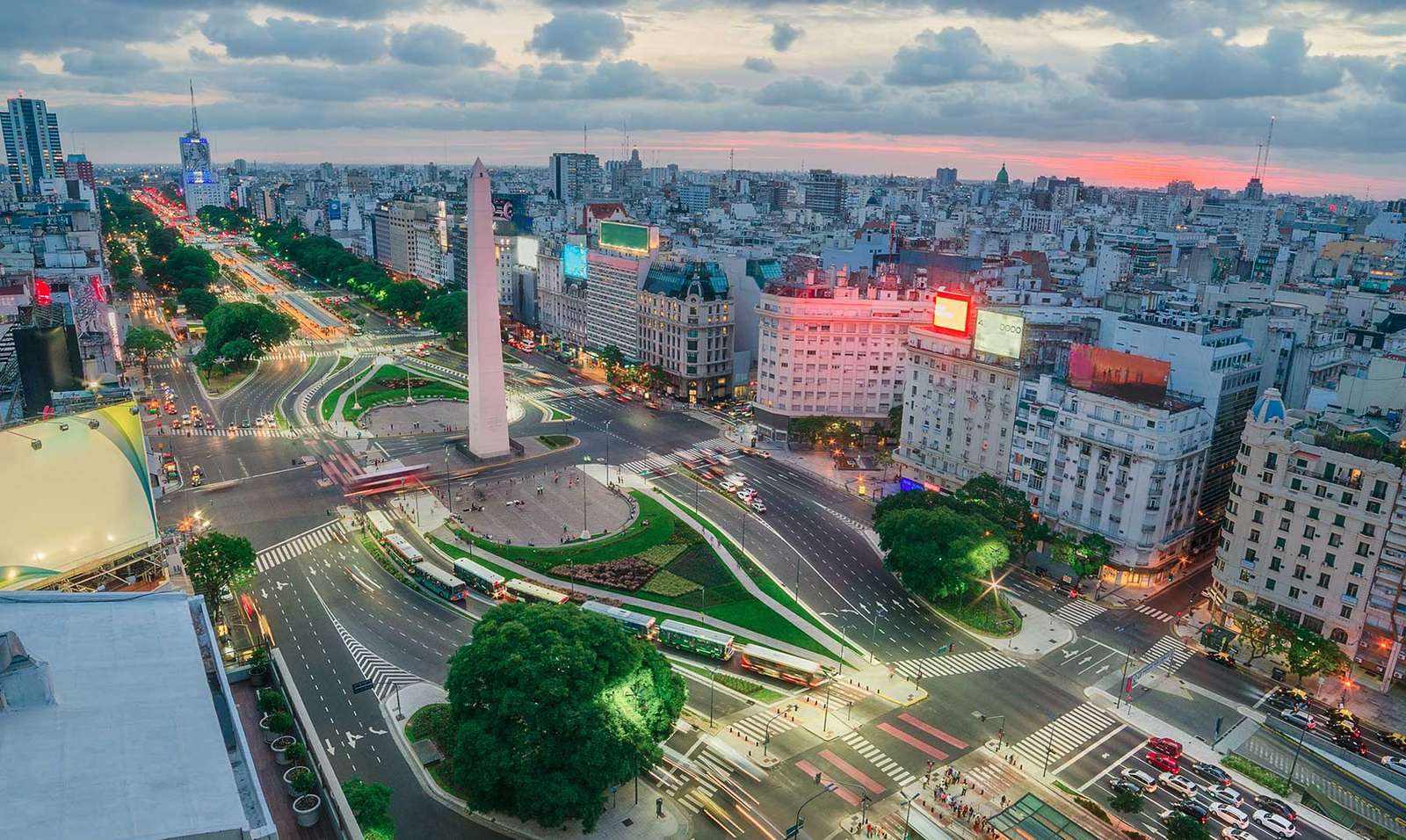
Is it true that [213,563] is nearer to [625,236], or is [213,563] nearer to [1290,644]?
[1290,644]

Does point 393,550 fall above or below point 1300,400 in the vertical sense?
below

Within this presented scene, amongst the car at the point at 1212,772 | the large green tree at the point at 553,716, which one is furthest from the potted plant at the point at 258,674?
the car at the point at 1212,772

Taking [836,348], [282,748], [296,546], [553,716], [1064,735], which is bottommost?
[296,546]

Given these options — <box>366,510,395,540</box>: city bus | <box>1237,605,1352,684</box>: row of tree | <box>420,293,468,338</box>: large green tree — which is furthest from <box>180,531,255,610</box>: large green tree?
<box>420,293,468,338</box>: large green tree

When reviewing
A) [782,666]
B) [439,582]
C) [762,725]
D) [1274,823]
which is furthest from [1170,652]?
[439,582]

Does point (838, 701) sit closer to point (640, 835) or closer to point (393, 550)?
point (640, 835)

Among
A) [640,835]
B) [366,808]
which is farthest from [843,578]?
[366,808]

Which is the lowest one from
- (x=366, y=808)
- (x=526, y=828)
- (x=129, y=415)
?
→ (x=526, y=828)
